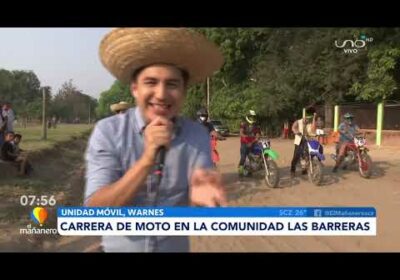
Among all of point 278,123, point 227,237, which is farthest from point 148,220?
point 278,123

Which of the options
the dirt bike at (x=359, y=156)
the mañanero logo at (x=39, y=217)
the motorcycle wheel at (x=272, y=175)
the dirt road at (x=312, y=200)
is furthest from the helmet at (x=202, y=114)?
the dirt bike at (x=359, y=156)

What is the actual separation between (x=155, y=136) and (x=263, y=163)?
2.04m

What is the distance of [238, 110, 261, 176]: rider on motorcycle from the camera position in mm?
3797

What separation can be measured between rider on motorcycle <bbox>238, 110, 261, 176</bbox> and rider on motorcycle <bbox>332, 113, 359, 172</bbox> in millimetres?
718

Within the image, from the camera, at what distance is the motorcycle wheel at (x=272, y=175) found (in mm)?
3686

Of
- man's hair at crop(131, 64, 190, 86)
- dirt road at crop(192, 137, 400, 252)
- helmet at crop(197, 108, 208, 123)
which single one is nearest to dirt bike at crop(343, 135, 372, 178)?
dirt road at crop(192, 137, 400, 252)

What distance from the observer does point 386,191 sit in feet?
11.9

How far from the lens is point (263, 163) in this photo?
150 inches

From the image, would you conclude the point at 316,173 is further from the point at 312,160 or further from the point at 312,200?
the point at 312,200

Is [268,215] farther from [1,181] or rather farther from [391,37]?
[1,181]

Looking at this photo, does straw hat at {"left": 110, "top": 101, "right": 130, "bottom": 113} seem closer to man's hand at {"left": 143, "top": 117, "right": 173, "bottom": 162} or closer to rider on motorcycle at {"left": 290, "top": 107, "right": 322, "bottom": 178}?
man's hand at {"left": 143, "top": 117, "right": 173, "bottom": 162}

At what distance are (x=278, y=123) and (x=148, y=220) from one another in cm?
167

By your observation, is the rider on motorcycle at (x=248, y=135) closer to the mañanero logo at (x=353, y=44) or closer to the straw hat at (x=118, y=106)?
the mañanero logo at (x=353, y=44)
